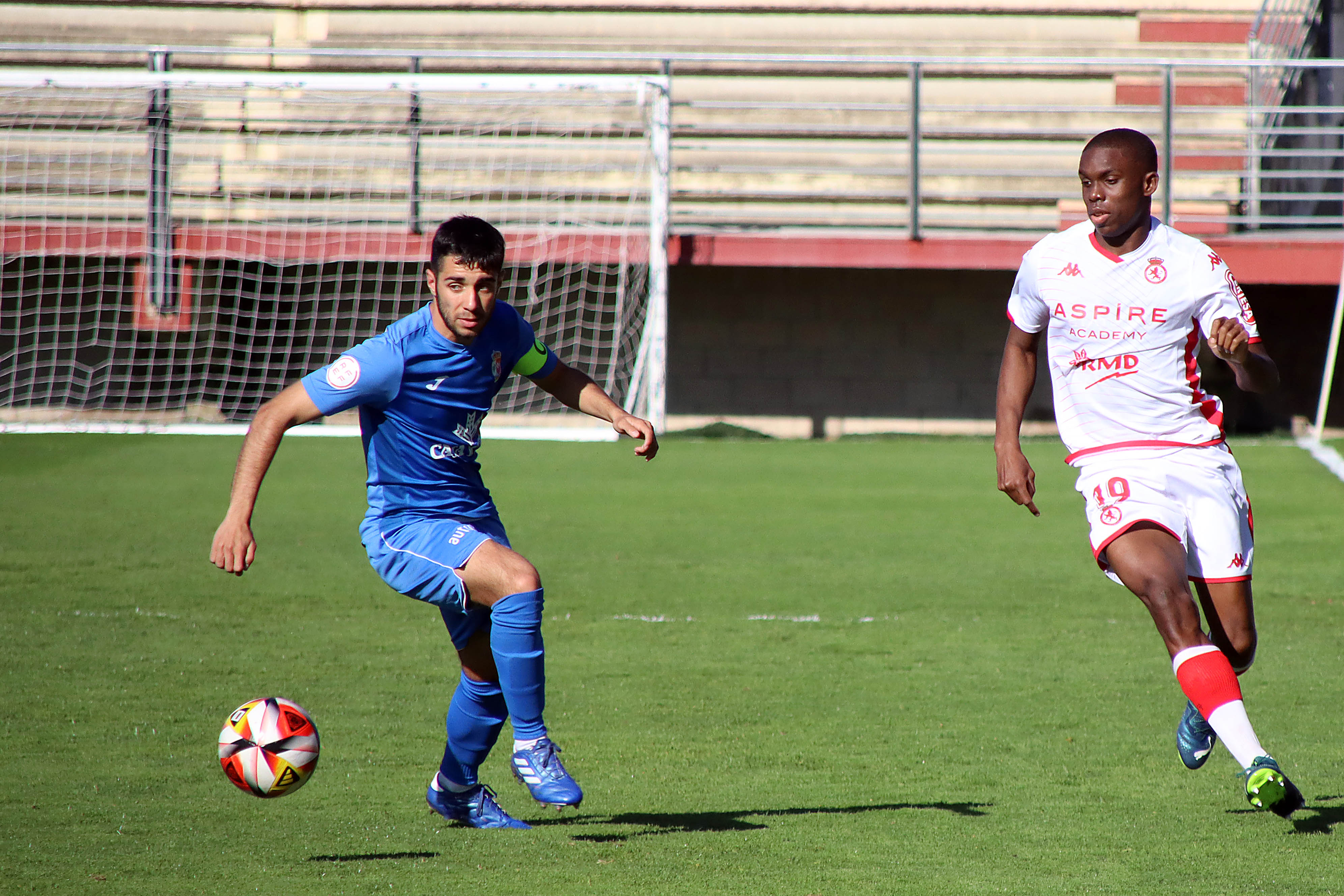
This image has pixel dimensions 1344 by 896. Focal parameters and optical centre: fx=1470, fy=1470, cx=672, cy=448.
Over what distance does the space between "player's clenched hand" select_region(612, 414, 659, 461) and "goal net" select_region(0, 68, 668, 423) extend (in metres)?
8.86

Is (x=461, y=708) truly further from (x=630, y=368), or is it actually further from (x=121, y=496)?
(x=630, y=368)

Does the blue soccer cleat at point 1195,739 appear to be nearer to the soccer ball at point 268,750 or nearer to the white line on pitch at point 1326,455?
the soccer ball at point 268,750

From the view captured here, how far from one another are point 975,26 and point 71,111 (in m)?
9.71

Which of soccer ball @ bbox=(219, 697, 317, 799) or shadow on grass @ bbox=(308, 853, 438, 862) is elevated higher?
soccer ball @ bbox=(219, 697, 317, 799)

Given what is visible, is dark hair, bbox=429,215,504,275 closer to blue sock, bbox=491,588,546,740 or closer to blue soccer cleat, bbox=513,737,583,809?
blue sock, bbox=491,588,546,740

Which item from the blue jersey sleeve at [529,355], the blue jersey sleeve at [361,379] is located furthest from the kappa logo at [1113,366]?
the blue jersey sleeve at [361,379]

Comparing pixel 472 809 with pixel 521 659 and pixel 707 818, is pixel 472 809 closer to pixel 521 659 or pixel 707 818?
pixel 521 659

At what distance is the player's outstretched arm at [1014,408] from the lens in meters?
4.53

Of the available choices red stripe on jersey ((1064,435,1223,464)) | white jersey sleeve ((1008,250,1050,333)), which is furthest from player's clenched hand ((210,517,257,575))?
red stripe on jersey ((1064,435,1223,464))

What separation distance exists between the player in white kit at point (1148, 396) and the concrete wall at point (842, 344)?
10461 mm

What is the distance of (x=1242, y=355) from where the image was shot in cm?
415

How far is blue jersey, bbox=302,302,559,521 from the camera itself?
4172 mm

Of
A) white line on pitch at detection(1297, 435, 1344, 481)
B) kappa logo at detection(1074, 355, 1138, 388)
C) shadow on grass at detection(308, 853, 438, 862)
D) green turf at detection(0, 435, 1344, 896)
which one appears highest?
kappa logo at detection(1074, 355, 1138, 388)

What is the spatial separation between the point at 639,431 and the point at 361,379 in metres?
0.83
